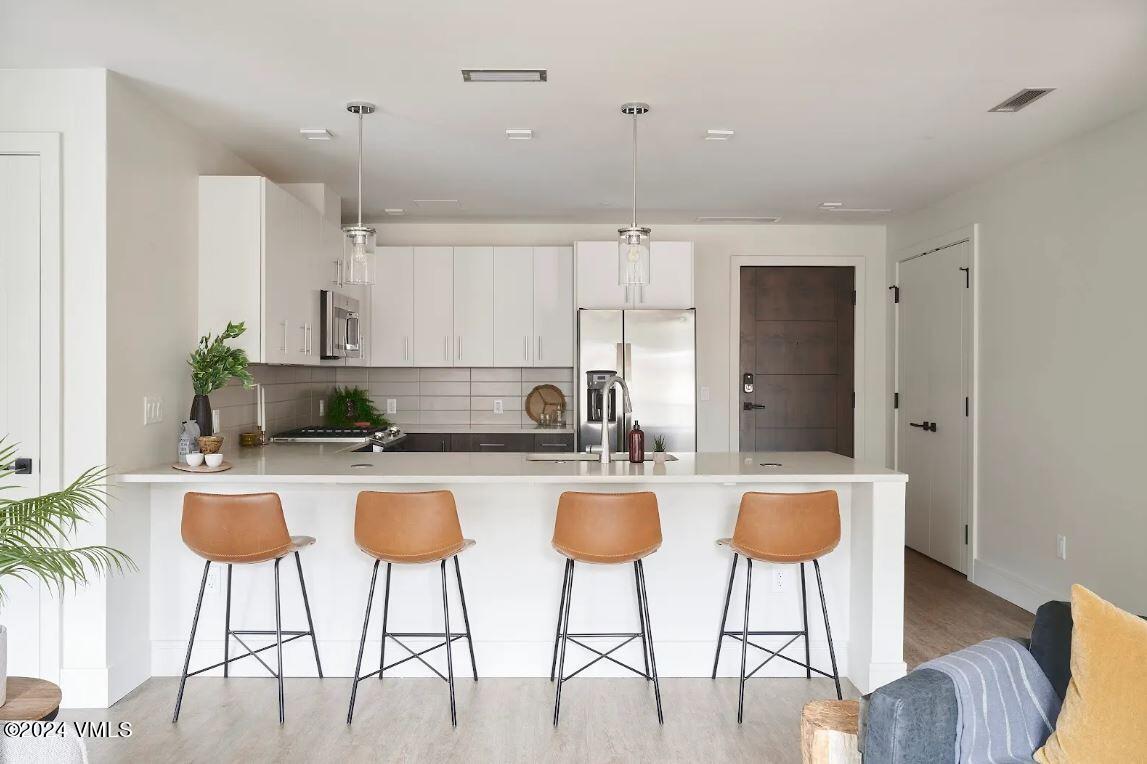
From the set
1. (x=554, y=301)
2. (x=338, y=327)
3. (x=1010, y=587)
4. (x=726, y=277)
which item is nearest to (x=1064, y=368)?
(x=1010, y=587)

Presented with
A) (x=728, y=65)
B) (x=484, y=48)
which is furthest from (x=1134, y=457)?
(x=484, y=48)

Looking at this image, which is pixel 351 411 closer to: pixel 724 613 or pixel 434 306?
pixel 434 306

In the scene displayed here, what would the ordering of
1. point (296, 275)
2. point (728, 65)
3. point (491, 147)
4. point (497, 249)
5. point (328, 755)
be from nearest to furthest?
point (328, 755) < point (728, 65) < point (491, 147) < point (296, 275) < point (497, 249)

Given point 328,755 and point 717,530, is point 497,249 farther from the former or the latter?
point 328,755

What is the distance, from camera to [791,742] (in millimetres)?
2908

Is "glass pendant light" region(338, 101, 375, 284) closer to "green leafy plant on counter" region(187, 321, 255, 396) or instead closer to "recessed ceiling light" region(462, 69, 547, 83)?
"recessed ceiling light" region(462, 69, 547, 83)

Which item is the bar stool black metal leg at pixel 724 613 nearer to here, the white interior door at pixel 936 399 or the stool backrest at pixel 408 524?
the stool backrest at pixel 408 524

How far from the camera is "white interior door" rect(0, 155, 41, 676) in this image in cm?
315

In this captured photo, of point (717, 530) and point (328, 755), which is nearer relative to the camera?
point (328, 755)

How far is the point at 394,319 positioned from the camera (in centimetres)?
600

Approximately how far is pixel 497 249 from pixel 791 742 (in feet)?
13.3

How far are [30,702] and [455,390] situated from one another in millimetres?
4548

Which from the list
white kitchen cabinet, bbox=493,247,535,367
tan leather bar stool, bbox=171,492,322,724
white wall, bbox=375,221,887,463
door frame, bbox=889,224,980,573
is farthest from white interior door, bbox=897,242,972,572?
tan leather bar stool, bbox=171,492,322,724

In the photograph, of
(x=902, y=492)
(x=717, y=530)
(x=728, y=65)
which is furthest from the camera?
(x=717, y=530)
